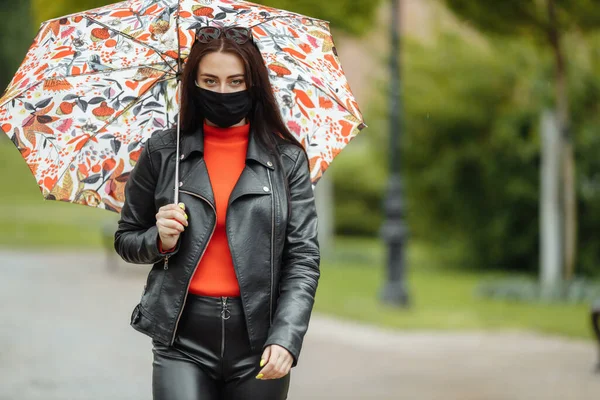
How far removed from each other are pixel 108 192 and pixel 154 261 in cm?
61

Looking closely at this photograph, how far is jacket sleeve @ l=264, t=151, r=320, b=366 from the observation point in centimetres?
275

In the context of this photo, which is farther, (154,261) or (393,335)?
(393,335)

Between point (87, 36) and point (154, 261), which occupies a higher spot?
point (87, 36)

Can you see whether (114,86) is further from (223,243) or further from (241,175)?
Answer: (223,243)

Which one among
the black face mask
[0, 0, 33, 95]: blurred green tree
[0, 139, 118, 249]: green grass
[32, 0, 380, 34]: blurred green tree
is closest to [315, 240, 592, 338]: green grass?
[32, 0, 380, 34]: blurred green tree

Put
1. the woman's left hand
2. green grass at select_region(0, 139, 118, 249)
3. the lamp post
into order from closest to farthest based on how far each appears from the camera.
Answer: the woman's left hand < the lamp post < green grass at select_region(0, 139, 118, 249)

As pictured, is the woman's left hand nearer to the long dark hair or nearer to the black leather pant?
the black leather pant

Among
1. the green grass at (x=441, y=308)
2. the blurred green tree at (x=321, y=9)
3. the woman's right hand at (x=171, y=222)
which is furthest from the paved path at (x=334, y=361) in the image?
the woman's right hand at (x=171, y=222)

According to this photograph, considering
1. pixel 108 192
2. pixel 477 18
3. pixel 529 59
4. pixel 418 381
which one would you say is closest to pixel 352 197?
pixel 529 59

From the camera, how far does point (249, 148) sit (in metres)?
2.92

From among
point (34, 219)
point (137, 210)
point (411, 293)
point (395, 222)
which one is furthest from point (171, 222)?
point (34, 219)

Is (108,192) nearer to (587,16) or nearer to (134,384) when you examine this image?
(134,384)

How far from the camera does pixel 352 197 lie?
26.6 meters

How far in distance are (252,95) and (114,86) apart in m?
0.68
